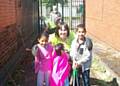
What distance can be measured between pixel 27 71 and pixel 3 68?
214 cm

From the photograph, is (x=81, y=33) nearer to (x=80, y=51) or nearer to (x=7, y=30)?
(x=80, y=51)

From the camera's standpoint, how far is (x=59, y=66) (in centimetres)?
727

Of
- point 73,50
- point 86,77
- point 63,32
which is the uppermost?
point 63,32

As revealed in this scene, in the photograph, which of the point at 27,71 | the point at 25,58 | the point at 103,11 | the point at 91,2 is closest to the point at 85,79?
the point at 27,71

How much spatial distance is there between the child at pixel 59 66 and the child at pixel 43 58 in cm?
11

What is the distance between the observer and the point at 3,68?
31.9ft

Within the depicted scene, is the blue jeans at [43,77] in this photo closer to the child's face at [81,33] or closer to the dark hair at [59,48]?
the dark hair at [59,48]

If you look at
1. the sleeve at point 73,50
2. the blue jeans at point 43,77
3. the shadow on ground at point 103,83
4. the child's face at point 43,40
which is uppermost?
the child's face at point 43,40

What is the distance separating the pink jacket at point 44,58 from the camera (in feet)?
23.8

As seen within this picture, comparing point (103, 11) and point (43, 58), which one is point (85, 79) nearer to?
point (43, 58)

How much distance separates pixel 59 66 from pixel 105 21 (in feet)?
33.4

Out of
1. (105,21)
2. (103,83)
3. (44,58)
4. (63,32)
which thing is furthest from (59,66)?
(105,21)

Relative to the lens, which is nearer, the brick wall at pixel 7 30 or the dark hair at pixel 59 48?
the dark hair at pixel 59 48

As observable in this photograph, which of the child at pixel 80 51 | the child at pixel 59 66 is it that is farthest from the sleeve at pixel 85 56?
the child at pixel 59 66
